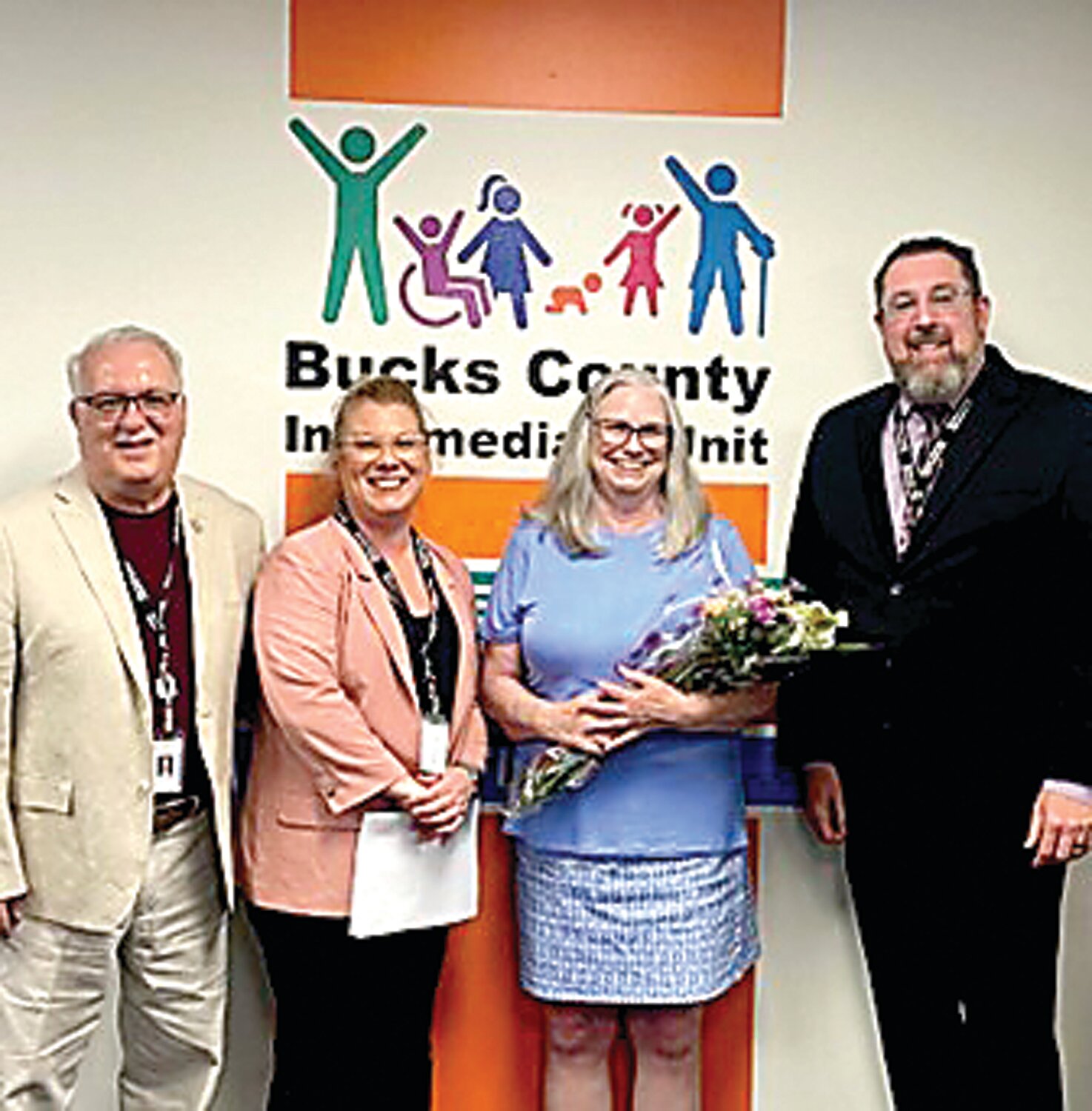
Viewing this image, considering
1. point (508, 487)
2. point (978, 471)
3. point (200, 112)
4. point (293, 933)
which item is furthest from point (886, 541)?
point (200, 112)

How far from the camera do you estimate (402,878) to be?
3.50 meters

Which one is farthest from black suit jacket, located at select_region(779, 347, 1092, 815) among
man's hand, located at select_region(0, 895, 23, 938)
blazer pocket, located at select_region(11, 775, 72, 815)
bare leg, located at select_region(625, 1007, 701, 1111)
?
man's hand, located at select_region(0, 895, 23, 938)

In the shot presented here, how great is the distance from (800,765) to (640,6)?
166 cm

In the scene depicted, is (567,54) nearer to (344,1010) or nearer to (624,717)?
(624,717)

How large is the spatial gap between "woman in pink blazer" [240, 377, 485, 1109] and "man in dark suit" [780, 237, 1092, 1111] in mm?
789

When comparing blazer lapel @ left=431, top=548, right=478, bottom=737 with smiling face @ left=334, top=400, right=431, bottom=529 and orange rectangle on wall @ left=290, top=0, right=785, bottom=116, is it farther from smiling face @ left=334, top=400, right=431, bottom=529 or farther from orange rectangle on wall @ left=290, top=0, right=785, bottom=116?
orange rectangle on wall @ left=290, top=0, right=785, bottom=116

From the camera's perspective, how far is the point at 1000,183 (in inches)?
159

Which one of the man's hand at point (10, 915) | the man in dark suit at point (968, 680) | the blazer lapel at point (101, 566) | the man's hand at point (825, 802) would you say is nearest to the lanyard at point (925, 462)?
the man in dark suit at point (968, 680)

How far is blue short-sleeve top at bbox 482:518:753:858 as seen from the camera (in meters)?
3.55

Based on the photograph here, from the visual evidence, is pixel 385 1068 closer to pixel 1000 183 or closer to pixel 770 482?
pixel 770 482

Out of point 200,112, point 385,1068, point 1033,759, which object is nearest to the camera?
point 1033,759

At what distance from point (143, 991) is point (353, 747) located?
24.8 inches

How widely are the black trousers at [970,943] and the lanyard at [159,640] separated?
1.29m

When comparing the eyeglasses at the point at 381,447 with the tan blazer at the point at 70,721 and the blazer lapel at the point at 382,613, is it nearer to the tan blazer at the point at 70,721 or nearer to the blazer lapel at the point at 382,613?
the blazer lapel at the point at 382,613
